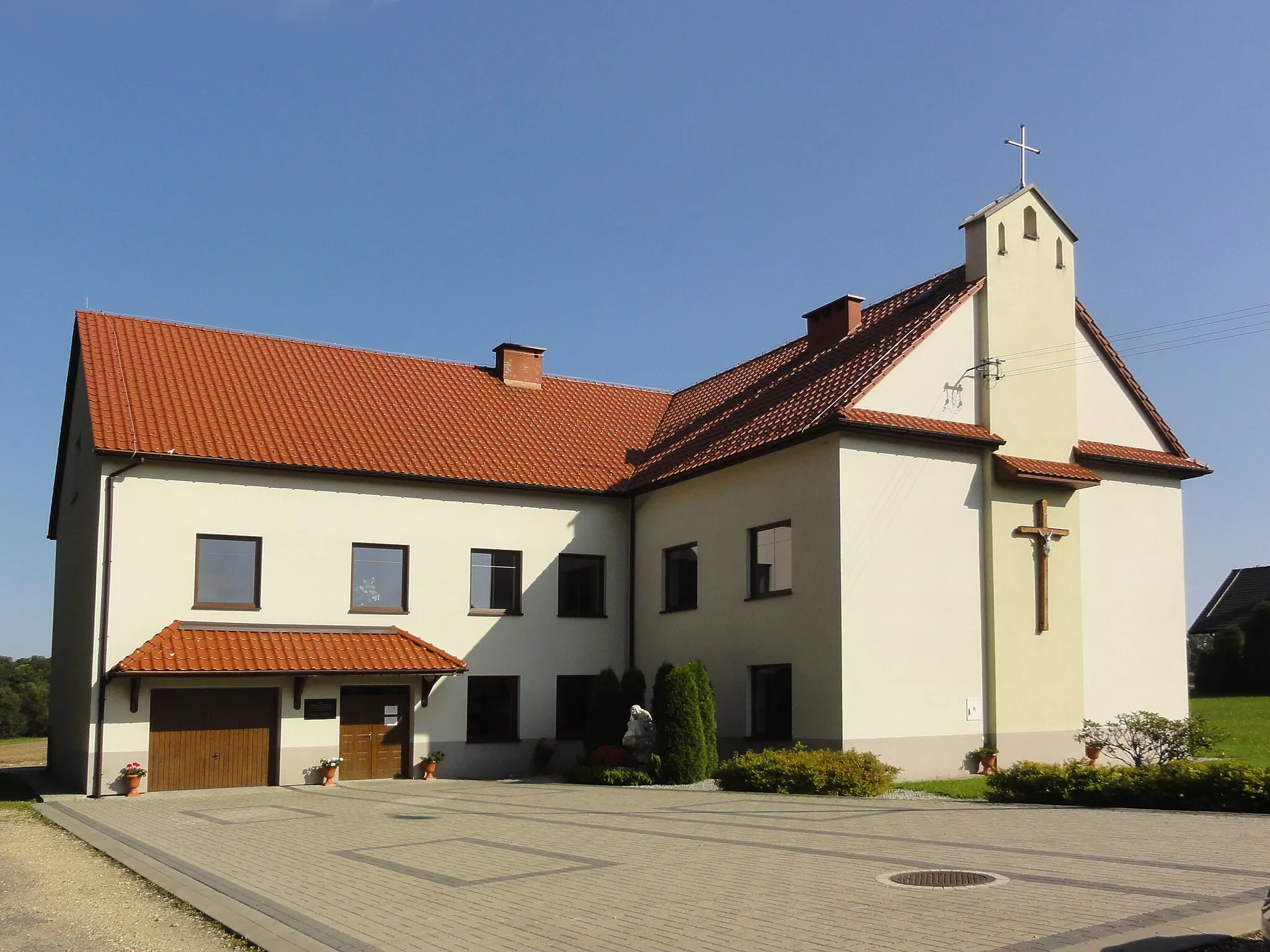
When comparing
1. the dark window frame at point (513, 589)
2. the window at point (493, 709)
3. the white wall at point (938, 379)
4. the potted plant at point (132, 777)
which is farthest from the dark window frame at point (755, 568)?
the potted plant at point (132, 777)

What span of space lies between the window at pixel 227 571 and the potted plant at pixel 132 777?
3.22 meters

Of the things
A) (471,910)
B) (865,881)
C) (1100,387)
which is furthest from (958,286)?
(471,910)

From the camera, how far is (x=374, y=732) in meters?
25.2

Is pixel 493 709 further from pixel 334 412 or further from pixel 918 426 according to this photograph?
pixel 918 426

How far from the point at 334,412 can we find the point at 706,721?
11205 mm

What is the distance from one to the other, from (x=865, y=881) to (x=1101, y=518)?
16.8 meters

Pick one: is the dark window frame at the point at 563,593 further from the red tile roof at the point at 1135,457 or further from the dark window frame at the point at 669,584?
the red tile roof at the point at 1135,457

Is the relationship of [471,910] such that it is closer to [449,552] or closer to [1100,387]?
[449,552]

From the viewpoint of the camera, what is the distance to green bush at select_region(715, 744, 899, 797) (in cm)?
1916

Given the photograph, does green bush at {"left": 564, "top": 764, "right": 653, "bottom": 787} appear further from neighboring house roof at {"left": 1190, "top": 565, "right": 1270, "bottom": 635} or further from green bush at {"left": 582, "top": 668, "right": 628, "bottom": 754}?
neighboring house roof at {"left": 1190, "top": 565, "right": 1270, "bottom": 635}

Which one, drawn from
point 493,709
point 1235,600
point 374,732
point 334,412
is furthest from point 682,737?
point 1235,600

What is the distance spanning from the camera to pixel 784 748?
2253 cm

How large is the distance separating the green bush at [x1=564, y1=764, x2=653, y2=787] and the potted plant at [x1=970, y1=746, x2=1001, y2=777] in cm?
610

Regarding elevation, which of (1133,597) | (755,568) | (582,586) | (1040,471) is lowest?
(1133,597)
